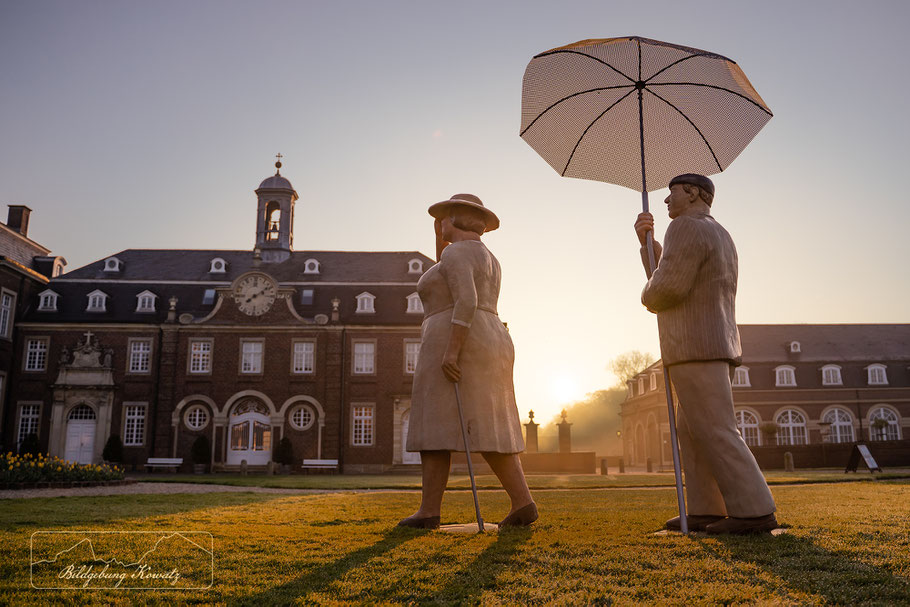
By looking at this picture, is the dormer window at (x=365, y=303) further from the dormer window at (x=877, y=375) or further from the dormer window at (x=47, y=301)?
the dormer window at (x=877, y=375)

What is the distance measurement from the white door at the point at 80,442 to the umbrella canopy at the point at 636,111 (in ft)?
104

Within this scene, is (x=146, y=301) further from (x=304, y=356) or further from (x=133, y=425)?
(x=304, y=356)

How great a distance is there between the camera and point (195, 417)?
31.9 m

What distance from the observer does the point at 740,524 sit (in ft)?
15.8

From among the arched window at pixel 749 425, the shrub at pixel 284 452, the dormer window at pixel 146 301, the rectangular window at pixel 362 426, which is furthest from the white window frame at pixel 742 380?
the dormer window at pixel 146 301

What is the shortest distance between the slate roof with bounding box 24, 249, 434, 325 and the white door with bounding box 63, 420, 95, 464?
5.09 metres

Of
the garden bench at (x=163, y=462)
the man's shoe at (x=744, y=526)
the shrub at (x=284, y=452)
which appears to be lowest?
the garden bench at (x=163, y=462)

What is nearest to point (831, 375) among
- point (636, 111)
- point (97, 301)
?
point (636, 111)

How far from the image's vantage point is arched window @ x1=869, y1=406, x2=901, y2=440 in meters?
38.2

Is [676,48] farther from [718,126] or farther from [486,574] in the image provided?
[486,574]

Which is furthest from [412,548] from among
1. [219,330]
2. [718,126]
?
[219,330]

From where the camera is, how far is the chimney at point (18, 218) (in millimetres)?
35969

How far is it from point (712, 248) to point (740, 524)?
6.68 ft

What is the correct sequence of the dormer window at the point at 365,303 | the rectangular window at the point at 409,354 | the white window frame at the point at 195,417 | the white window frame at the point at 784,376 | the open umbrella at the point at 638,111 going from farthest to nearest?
the white window frame at the point at 784,376
the dormer window at the point at 365,303
the rectangular window at the point at 409,354
the white window frame at the point at 195,417
the open umbrella at the point at 638,111
